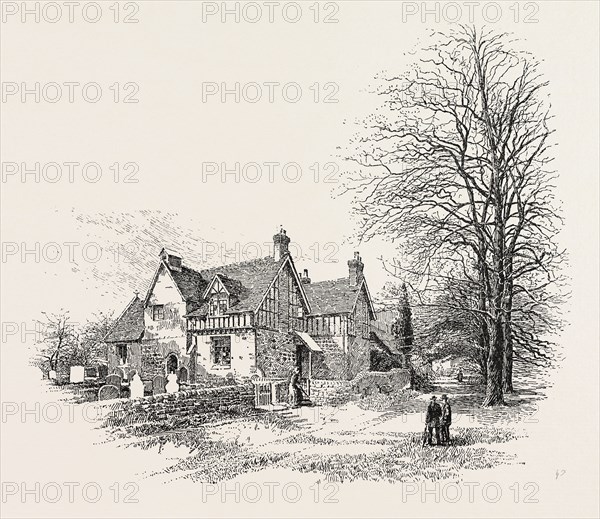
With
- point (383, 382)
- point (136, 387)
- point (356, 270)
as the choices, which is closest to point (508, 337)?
point (383, 382)

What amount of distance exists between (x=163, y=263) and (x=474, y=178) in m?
3.47

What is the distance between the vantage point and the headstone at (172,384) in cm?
755

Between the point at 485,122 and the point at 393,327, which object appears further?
the point at 485,122

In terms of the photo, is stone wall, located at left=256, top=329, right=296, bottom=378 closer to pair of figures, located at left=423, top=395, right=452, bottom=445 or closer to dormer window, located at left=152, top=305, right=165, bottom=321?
dormer window, located at left=152, top=305, right=165, bottom=321

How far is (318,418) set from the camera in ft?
25.1

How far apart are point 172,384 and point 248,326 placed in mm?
1105

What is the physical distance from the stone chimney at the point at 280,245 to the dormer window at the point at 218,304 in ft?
2.57

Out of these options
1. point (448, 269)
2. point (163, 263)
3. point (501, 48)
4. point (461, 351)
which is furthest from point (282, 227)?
point (501, 48)

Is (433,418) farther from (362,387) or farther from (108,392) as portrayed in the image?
(108,392)

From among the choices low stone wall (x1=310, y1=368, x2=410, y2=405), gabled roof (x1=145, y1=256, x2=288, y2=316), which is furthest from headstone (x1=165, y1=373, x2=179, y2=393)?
low stone wall (x1=310, y1=368, x2=410, y2=405)

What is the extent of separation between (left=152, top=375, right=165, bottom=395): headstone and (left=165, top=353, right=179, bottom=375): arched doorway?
13cm

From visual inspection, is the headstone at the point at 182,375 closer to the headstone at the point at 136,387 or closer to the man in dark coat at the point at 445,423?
the headstone at the point at 136,387

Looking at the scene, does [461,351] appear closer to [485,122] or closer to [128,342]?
[485,122]

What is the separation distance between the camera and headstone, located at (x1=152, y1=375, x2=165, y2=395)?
7582 mm
